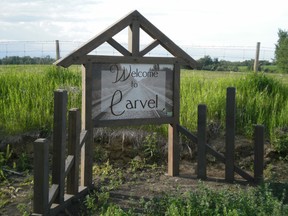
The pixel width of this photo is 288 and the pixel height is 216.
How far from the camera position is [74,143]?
5.25 m

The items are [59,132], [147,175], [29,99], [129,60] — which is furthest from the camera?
[29,99]

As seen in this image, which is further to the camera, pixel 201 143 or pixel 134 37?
pixel 201 143

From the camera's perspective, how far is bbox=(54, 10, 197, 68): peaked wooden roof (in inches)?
223

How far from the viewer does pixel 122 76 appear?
6074mm

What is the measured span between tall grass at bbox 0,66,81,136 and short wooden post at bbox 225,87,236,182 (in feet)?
9.04

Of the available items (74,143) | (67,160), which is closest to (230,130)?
(74,143)

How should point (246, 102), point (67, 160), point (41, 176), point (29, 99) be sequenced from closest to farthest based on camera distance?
point (41, 176), point (67, 160), point (29, 99), point (246, 102)

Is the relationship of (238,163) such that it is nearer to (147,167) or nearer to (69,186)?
(147,167)

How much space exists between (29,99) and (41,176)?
3.76m

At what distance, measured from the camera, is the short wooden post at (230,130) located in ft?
20.7

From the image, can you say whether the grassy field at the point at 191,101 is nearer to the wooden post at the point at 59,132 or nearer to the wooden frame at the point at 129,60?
the wooden frame at the point at 129,60

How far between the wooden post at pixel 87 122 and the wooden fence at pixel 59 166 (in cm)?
12

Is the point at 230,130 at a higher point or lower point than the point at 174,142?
higher

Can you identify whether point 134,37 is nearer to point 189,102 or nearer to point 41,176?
point 189,102
